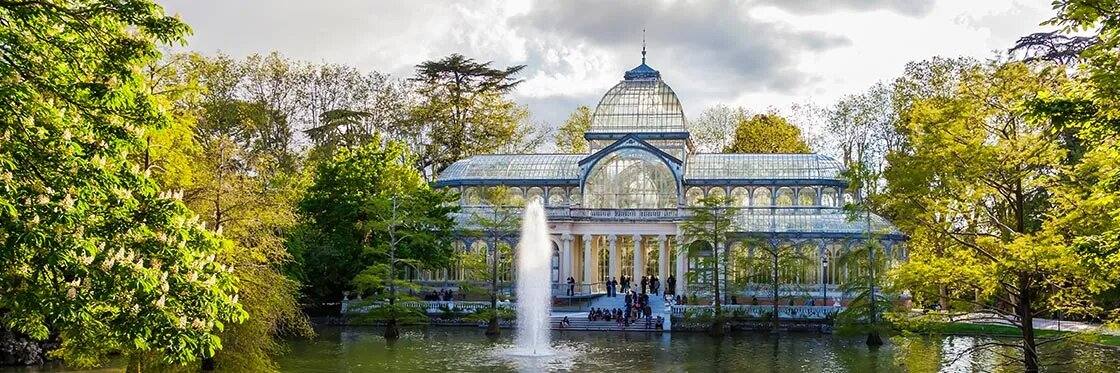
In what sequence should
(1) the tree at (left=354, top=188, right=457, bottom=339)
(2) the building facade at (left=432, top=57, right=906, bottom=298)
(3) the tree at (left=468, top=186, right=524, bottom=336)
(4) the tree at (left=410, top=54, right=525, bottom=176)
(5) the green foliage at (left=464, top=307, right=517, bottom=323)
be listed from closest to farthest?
(1) the tree at (left=354, top=188, right=457, bottom=339) < (5) the green foliage at (left=464, top=307, right=517, bottom=323) < (3) the tree at (left=468, top=186, right=524, bottom=336) < (2) the building facade at (left=432, top=57, right=906, bottom=298) < (4) the tree at (left=410, top=54, right=525, bottom=176)

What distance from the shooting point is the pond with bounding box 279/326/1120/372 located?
86.1 ft

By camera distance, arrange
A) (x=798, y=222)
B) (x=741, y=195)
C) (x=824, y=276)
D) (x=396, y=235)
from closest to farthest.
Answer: (x=396, y=235), (x=824, y=276), (x=798, y=222), (x=741, y=195)

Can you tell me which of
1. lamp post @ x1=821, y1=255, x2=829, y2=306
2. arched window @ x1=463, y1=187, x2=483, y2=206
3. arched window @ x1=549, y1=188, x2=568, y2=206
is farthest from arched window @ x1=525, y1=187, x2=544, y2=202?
lamp post @ x1=821, y1=255, x2=829, y2=306

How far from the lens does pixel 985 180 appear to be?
55.6ft

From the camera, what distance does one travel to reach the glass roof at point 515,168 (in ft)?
173

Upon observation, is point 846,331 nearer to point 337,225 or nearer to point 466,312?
point 466,312

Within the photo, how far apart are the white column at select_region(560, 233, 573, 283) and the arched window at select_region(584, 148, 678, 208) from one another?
2447 millimetres

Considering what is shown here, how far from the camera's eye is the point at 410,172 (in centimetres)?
4444

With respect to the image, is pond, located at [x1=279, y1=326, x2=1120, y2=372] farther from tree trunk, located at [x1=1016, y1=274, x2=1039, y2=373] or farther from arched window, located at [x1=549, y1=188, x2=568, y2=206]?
arched window, located at [x1=549, y1=188, x2=568, y2=206]

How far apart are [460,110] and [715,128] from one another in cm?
1895

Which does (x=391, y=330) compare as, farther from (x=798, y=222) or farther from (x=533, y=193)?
(x=798, y=222)

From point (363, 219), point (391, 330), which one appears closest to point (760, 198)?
point (363, 219)

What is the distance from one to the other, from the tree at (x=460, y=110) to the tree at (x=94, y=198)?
51108 mm

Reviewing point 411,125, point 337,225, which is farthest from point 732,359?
point 411,125
